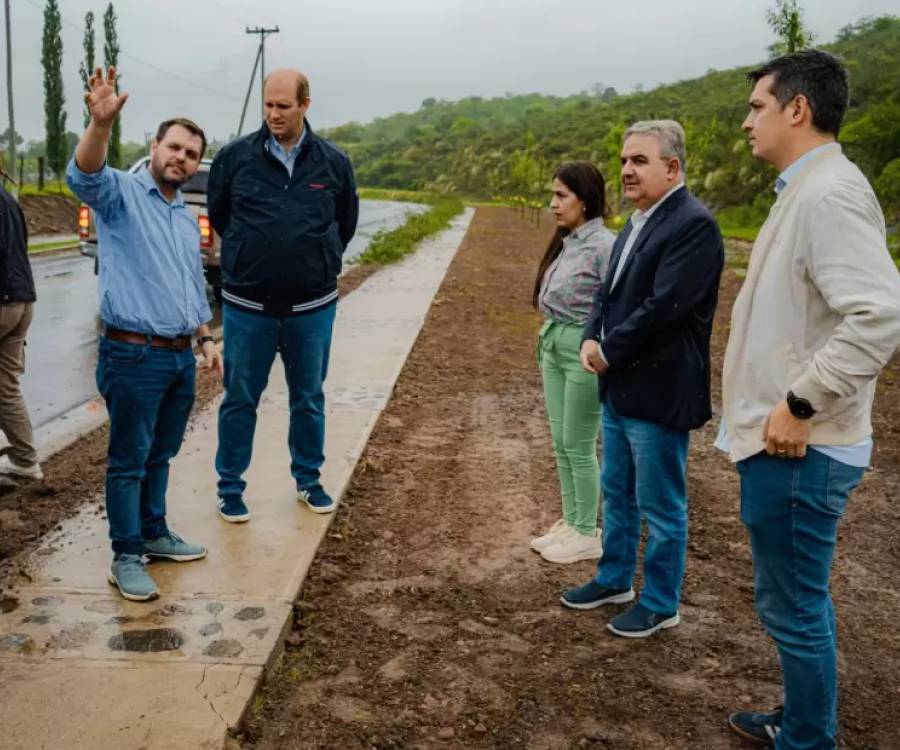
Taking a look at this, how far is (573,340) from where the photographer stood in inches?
168

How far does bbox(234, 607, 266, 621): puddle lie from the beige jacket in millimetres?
1901

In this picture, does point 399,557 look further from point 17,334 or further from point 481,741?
point 17,334

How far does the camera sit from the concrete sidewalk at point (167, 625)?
2.91 metres

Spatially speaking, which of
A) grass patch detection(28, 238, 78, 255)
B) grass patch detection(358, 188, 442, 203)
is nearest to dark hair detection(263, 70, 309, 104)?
grass patch detection(28, 238, 78, 255)

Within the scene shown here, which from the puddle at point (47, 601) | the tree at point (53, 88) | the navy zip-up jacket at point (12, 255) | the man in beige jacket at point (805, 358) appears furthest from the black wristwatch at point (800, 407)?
the tree at point (53, 88)

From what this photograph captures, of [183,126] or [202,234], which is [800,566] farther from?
[202,234]

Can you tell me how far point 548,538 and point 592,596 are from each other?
0.67m

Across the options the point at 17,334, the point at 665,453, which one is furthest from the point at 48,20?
the point at 665,453

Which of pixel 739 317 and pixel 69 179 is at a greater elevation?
pixel 69 179

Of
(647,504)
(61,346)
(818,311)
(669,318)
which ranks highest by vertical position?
(818,311)

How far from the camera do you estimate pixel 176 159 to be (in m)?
3.81

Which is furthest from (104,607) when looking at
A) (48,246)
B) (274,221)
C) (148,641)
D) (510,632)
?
(48,246)

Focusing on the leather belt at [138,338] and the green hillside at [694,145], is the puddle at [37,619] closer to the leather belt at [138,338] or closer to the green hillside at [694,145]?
the leather belt at [138,338]

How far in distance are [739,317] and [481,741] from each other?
4.92 feet
